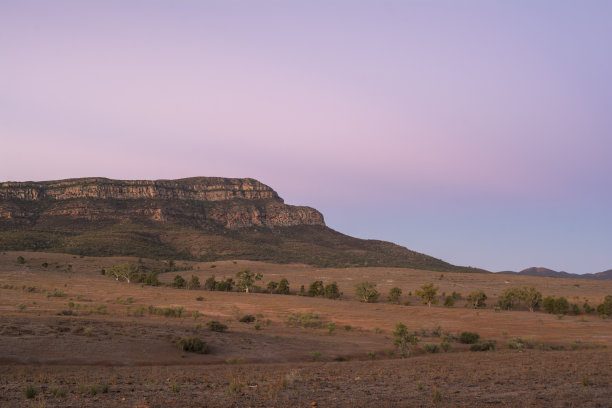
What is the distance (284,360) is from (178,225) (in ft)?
354

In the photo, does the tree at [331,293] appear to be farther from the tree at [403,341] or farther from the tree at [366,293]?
the tree at [403,341]

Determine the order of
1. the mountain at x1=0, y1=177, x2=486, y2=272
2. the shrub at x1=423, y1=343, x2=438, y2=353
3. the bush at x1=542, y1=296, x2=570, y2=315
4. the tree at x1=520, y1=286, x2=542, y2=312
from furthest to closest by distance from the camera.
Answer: the mountain at x1=0, y1=177, x2=486, y2=272, the tree at x1=520, y1=286, x2=542, y2=312, the bush at x1=542, y1=296, x2=570, y2=315, the shrub at x1=423, y1=343, x2=438, y2=353

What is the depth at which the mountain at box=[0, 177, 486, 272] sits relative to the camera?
9650 cm

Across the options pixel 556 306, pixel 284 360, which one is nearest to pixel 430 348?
pixel 284 360

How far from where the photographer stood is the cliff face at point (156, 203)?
4577 inches

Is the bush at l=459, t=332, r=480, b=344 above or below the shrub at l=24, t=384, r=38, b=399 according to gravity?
below

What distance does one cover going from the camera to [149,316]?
31812mm

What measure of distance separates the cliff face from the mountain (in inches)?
10.5

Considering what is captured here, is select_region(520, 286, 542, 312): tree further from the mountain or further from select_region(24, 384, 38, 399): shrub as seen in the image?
the mountain

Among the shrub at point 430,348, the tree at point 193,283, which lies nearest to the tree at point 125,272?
the tree at point 193,283

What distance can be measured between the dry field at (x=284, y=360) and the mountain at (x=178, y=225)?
56.4 m

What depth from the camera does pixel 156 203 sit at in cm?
13162

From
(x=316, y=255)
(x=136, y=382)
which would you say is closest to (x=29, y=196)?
(x=316, y=255)

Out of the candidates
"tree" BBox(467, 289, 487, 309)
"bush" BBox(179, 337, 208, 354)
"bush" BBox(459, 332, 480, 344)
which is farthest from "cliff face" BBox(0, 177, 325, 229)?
"bush" BBox(459, 332, 480, 344)
